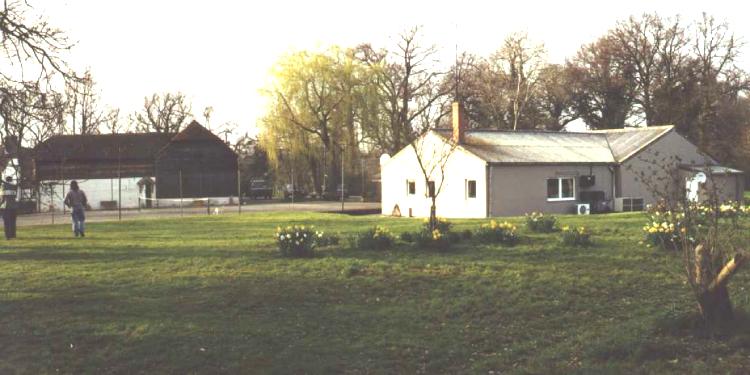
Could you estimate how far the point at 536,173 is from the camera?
110 ft

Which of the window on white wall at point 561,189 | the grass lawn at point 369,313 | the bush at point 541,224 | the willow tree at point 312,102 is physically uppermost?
the willow tree at point 312,102

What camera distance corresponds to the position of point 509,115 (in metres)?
57.9

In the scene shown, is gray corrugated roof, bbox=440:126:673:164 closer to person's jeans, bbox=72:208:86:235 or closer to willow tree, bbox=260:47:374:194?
person's jeans, bbox=72:208:86:235

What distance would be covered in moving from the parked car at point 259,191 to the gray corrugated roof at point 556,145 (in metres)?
35.0

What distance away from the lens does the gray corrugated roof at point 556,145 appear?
34.1 metres

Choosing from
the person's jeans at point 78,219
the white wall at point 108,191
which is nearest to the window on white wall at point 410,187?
the person's jeans at point 78,219

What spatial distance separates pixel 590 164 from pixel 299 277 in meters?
27.7

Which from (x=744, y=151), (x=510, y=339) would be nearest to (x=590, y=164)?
(x=744, y=151)

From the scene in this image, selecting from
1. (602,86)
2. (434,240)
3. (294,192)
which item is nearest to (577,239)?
(434,240)

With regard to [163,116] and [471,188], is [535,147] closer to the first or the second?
[471,188]

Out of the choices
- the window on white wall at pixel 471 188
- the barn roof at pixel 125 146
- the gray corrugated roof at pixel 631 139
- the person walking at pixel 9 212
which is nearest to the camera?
the person walking at pixel 9 212

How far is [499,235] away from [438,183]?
21.9 metres

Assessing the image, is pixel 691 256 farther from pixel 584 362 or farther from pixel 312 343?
pixel 312 343

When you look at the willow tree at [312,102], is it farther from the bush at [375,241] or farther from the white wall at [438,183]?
the bush at [375,241]
